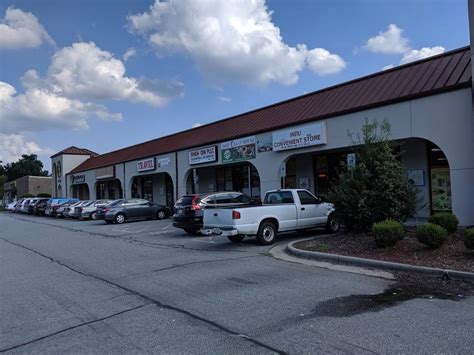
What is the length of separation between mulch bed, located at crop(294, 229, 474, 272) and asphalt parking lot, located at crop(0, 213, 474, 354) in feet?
4.68

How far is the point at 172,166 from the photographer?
99.3 feet

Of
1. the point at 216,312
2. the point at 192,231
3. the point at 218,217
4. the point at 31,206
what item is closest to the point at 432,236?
the point at 216,312

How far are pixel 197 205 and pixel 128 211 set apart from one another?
10653mm

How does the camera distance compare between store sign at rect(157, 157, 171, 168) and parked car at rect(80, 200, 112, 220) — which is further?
parked car at rect(80, 200, 112, 220)

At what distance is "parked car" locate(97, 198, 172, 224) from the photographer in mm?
26156

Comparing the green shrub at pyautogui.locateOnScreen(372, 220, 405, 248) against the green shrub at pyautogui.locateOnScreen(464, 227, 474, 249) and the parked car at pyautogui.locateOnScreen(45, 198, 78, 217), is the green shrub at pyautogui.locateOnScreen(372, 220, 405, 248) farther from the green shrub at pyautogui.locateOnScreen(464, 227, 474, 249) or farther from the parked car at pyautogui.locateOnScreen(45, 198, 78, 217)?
the parked car at pyautogui.locateOnScreen(45, 198, 78, 217)

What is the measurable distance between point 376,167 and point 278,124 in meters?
9.28

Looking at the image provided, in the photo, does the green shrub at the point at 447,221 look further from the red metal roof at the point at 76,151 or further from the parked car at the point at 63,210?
the red metal roof at the point at 76,151

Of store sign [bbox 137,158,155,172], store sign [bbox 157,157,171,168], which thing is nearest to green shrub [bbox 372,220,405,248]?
store sign [bbox 157,157,171,168]

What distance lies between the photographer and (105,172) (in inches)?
1679

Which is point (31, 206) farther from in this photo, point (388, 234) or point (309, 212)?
point (388, 234)

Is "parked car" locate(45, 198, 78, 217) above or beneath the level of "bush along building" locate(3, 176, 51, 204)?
beneath

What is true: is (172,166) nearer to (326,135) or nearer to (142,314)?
(326,135)

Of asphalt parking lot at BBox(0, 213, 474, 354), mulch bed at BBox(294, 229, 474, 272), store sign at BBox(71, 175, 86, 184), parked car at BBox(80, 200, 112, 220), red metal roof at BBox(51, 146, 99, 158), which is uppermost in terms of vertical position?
red metal roof at BBox(51, 146, 99, 158)
